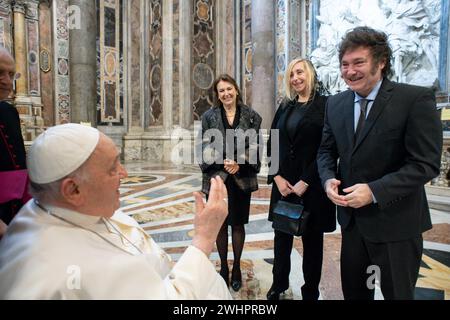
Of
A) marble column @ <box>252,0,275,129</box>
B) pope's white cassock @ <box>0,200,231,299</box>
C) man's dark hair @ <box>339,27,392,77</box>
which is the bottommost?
pope's white cassock @ <box>0,200,231,299</box>

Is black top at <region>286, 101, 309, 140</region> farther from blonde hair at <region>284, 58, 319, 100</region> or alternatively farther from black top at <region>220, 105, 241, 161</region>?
black top at <region>220, 105, 241, 161</region>

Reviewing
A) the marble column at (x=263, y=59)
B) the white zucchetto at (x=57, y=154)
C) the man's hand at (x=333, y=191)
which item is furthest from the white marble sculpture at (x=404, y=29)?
the white zucchetto at (x=57, y=154)

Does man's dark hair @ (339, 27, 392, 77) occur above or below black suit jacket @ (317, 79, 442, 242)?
above

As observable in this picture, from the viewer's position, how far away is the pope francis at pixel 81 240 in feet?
3.45

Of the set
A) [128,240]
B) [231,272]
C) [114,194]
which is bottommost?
[231,272]

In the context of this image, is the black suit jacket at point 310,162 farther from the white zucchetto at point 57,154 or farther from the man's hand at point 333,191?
the white zucchetto at point 57,154

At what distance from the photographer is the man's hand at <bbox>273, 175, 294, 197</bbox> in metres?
2.53

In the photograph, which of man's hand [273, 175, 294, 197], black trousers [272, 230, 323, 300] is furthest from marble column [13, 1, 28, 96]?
black trousers [272, 230, 323, 300]

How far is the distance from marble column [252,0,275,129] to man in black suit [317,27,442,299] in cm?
745

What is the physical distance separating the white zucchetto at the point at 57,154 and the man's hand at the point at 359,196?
1.21 m

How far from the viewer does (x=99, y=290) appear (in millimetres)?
1058
